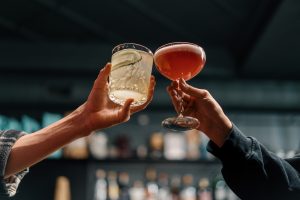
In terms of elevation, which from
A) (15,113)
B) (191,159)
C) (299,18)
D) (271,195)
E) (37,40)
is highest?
(37,40)

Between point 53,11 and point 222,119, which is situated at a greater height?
point 53,11

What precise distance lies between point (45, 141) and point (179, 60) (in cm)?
58

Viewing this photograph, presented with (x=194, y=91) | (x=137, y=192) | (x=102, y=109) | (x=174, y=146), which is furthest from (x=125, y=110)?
(x=174, y=146)

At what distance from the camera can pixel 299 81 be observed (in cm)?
514

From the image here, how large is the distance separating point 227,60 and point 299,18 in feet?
3.94

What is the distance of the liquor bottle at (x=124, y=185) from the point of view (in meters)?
4.33

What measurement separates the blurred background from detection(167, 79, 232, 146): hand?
100 inches

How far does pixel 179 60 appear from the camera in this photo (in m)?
1.79

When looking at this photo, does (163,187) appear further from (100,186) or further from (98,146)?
(98,146)

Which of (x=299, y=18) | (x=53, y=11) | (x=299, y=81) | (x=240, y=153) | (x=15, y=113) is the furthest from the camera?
(x=299, y=81)

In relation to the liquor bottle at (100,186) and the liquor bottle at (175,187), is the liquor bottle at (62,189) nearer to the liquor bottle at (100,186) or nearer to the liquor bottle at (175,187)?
the liquor bottle at (100,186)

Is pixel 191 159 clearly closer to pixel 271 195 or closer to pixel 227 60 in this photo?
pixel 227 60

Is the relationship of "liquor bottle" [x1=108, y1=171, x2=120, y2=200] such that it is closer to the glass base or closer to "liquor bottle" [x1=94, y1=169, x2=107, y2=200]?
"liquor bottle" [x1=94, y1=169, x2=107, y2=200]

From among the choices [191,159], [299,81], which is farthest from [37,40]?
[299,81]
